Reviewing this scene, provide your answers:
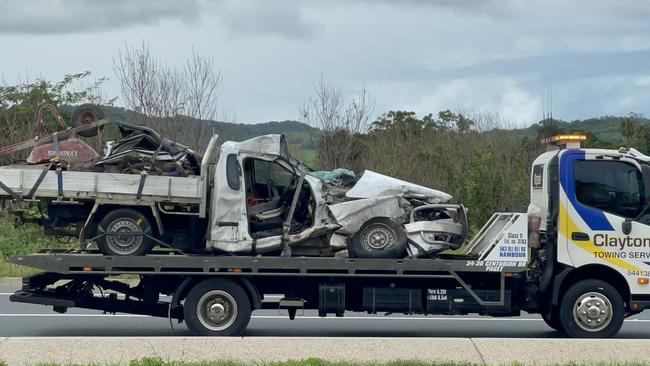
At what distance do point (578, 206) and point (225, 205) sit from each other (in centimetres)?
407

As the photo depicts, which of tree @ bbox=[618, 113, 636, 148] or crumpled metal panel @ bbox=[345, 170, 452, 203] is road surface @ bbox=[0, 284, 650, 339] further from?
tree @ bbox=[618, 113, 636, 148]

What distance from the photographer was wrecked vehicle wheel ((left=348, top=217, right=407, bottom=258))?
37.6 ft

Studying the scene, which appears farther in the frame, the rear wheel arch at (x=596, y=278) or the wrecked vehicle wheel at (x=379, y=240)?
the rear wheel arch at (x=596, y=278)

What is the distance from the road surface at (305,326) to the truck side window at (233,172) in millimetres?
A: 1980

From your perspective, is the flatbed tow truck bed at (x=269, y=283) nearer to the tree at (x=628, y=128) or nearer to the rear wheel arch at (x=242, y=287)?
the rear wheel arch at (x=242, y=287)

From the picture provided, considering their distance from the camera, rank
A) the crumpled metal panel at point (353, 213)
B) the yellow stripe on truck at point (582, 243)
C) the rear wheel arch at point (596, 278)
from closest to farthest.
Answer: the yellow stripe on truck at point (582, 243) → the rear wheel arch at point (596, 278) → the crumpled metal panel at point (353, 213)

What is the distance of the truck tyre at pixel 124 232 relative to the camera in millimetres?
11398

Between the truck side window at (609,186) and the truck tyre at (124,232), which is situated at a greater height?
the truck side window at (609,186)

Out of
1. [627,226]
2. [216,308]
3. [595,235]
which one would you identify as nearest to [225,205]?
[216,308]

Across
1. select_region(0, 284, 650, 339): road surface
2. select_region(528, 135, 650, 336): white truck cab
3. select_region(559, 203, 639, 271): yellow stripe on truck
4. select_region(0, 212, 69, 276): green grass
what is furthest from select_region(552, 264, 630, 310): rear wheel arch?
select_region(0, 212, 69, 276): green grass

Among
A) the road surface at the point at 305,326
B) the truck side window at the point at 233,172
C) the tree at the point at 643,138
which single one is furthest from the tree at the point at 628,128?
the truck side window at the point at 233,172

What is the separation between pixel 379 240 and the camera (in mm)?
11500

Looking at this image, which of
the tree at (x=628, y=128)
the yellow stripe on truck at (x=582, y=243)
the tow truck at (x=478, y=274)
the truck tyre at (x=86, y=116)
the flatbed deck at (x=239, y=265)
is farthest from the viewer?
the tree at (x=628, y=128)

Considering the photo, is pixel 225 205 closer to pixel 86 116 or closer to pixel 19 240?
pixel 86 116
